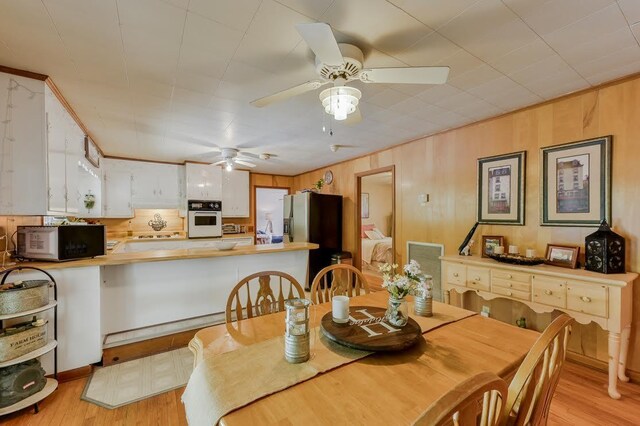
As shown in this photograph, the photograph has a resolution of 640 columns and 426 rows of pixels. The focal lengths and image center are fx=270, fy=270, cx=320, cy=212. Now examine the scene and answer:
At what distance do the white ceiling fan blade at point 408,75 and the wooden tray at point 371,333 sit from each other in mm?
1373

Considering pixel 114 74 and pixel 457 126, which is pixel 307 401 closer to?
pixel 114 74

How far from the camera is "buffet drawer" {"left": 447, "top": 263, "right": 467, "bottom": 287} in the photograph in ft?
9.25

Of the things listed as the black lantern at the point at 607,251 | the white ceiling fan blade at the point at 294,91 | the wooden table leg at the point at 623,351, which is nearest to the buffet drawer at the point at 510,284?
the black lantern at the point at 607,251

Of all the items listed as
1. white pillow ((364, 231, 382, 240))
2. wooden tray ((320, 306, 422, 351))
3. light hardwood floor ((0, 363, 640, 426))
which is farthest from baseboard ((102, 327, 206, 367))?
white pillow ((364, 231, 382, 240))

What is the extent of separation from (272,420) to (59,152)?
116 inches

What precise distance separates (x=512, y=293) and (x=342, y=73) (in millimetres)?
2378

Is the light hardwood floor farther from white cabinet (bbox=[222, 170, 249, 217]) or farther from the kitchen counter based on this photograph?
white cabinet (bbox=[222, 170, 249, 217])

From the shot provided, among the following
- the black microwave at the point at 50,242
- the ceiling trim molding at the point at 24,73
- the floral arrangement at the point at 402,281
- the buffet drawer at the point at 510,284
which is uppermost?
the ceiling trim molding at the point at 24,73

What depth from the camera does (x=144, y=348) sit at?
2566mm

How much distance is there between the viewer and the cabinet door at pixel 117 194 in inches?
195

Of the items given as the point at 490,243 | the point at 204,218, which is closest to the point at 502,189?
the point at 490,243

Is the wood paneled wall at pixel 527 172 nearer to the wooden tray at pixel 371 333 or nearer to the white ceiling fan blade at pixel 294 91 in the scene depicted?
the wooden tray at pixel 371 333

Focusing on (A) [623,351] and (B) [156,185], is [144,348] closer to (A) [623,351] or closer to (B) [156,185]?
(B) [156,185]

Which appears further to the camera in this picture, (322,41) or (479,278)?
(479,278)
